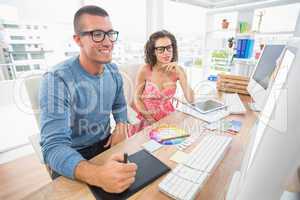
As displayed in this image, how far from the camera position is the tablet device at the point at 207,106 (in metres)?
1.18

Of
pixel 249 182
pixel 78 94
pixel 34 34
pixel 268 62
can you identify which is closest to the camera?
pixel 249 182

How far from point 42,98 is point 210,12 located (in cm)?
233

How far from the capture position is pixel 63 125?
28.6 inches

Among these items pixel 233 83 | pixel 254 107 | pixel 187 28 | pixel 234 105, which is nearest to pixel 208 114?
pixel 234 105

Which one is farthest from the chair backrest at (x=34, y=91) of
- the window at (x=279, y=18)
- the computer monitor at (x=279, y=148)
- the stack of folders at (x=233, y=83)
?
the window at (x=279, y=18)

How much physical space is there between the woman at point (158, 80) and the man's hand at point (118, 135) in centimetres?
24

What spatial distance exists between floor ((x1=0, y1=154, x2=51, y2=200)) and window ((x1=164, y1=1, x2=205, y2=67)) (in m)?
2.38

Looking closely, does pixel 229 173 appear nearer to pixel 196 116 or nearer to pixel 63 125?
pixel 196 116

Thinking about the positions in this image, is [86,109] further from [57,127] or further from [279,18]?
[279,18]

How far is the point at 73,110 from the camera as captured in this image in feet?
3.03

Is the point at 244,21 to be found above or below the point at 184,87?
above

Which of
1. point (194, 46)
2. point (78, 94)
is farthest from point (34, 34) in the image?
point (194, 46)

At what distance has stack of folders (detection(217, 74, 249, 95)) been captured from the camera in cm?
162

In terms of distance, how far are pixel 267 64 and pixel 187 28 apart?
2.35m
